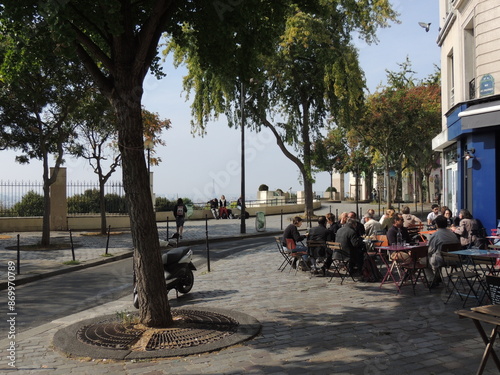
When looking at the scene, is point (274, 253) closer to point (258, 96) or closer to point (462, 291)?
point (462, 291)

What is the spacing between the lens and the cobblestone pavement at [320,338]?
17.1 ft

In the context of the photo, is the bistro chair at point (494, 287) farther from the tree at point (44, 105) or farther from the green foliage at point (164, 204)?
Answer: the green foliage at point (164, 204)

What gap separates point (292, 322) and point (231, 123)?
22964 millimetres

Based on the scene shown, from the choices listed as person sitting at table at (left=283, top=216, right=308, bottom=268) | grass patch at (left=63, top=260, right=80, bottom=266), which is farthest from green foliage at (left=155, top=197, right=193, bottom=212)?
person sitting at table at (left=283, top=216, right=308, bottom=268)

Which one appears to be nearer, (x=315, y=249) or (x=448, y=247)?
(x=448, y=247)

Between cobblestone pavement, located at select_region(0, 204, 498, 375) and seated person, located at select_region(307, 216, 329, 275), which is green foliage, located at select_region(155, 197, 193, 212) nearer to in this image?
seated person, located at select_region(307, 216, 329, 275)

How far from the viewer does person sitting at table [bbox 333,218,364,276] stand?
1016 centimetres

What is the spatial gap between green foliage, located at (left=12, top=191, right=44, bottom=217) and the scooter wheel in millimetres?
19213

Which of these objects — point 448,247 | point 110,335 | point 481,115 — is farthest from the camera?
point 481,115

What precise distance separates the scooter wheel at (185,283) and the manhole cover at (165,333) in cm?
198

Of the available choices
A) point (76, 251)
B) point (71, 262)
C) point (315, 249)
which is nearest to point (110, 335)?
point (315, 249)

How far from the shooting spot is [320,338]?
20.2 feet

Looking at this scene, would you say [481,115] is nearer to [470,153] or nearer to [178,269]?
[470,153]

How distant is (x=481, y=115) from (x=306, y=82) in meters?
14.0
